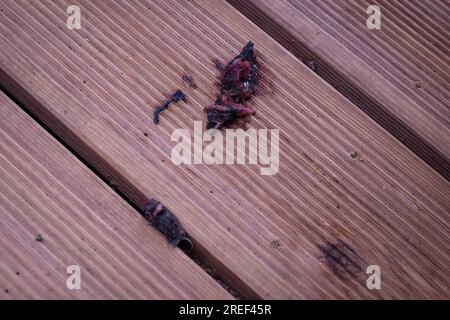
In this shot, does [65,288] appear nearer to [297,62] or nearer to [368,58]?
[297,62]

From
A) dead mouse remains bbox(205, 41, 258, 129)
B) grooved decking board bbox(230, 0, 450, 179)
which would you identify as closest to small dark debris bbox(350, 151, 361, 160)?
grooved decking board bbox(230, 0, 450, 179)

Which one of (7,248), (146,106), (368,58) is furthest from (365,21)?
(7,248)

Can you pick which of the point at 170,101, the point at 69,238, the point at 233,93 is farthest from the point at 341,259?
the point at 69,238

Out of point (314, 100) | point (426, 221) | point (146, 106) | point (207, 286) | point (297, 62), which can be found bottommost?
point (207, 286)

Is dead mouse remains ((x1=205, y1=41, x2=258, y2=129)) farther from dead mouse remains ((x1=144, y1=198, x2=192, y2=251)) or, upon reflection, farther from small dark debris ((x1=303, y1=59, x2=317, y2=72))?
dead mouse remains ((x1=144, y1=198, x2=192, y2=251))

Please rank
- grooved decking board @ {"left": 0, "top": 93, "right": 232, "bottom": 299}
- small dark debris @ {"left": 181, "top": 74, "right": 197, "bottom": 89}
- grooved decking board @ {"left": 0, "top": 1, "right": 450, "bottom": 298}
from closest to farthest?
grooved decking board @ {"left": 0, "top": 93, "right": 232, "bottom": 299}
grooved decking board @ {"left": 0, "top": 1, "right": 450, "bottom": 298}
small dark debris @ {"left": 181, "top": 74, "right": 197, "bottom": 89}
